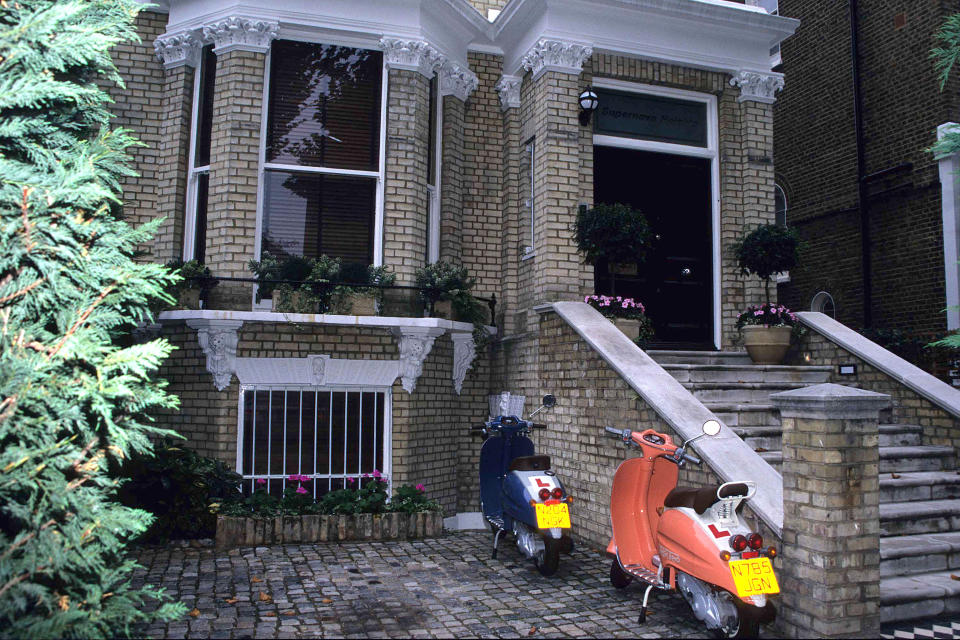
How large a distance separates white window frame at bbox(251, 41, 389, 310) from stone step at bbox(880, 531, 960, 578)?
19.5 ft

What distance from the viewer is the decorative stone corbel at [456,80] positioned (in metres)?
9.45

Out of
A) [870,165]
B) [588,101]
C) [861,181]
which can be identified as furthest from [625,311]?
[870,165]

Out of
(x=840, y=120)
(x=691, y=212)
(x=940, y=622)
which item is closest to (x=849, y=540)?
(x=940, y=622)

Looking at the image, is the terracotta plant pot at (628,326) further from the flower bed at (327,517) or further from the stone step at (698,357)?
the flower bed at (327,517)

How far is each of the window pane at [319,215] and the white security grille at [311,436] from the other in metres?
1.67

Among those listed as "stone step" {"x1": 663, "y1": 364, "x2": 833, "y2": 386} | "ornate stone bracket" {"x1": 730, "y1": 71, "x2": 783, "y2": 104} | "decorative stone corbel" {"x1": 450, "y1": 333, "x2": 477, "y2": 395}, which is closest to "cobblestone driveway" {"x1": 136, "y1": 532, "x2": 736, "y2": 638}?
"stone step" {"x1": 663, "y1": 364, "x2": 833, "y2": 386}

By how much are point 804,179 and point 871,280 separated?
2.65 metres

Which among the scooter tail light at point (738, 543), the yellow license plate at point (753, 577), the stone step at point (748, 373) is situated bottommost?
the yellow license plate at point (753, 577)

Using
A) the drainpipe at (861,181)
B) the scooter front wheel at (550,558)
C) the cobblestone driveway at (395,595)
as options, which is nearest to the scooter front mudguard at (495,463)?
the cobblestone driveway at (395,595)

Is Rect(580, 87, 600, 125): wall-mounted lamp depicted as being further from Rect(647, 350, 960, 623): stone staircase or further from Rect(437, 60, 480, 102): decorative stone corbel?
Rect(647, 350, 960, 623): stone staircase

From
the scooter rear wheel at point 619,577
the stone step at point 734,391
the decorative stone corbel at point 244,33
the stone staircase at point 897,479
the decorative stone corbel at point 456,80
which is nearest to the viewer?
the stone staircase at point 897,479

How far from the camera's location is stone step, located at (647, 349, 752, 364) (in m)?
8.64

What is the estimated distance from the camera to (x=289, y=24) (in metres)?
8.62

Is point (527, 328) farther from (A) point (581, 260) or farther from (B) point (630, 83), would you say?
(B) point (630, 83)
